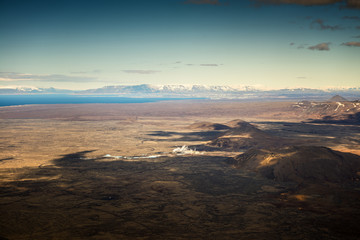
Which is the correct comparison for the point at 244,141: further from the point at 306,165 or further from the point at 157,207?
the point at 157,207

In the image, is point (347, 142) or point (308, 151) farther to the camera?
point (347, 142)

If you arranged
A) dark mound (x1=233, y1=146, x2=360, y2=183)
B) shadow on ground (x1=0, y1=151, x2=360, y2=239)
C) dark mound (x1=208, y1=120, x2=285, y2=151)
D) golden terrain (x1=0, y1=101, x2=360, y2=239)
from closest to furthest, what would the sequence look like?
shadow on ground (x1=0, y1=151, x2=360, y2=239) → golden terrain (x1=0, y1=101, x2=360, y2=239) → dark mound (x1=233, y1=146, x2=360, y2=183) → dark mound (x1=208, y1=120, x2=285, y2=151)

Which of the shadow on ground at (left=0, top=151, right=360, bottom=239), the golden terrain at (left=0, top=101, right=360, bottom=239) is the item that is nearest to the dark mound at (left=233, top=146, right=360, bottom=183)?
the golden terrain at (left=0, top=101, right=360, bottom=239)

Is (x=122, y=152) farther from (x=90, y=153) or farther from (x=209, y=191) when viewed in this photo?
(x=209, y=191)

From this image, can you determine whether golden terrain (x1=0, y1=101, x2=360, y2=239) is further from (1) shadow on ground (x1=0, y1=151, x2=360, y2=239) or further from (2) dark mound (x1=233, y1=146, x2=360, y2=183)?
(2) dark mound (x1=233, y1=146, x2=360, y2=183)

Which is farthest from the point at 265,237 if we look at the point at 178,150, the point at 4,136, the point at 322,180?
the point at 4,136

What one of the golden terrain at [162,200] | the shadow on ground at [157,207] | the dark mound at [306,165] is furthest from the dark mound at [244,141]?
the shadow on ground at [157,207]

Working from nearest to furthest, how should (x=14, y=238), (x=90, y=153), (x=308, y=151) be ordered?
(x=14, y=238)
(x=308, y=151)
(x=90, y=153)

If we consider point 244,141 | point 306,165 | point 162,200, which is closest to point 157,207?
point 162,200
